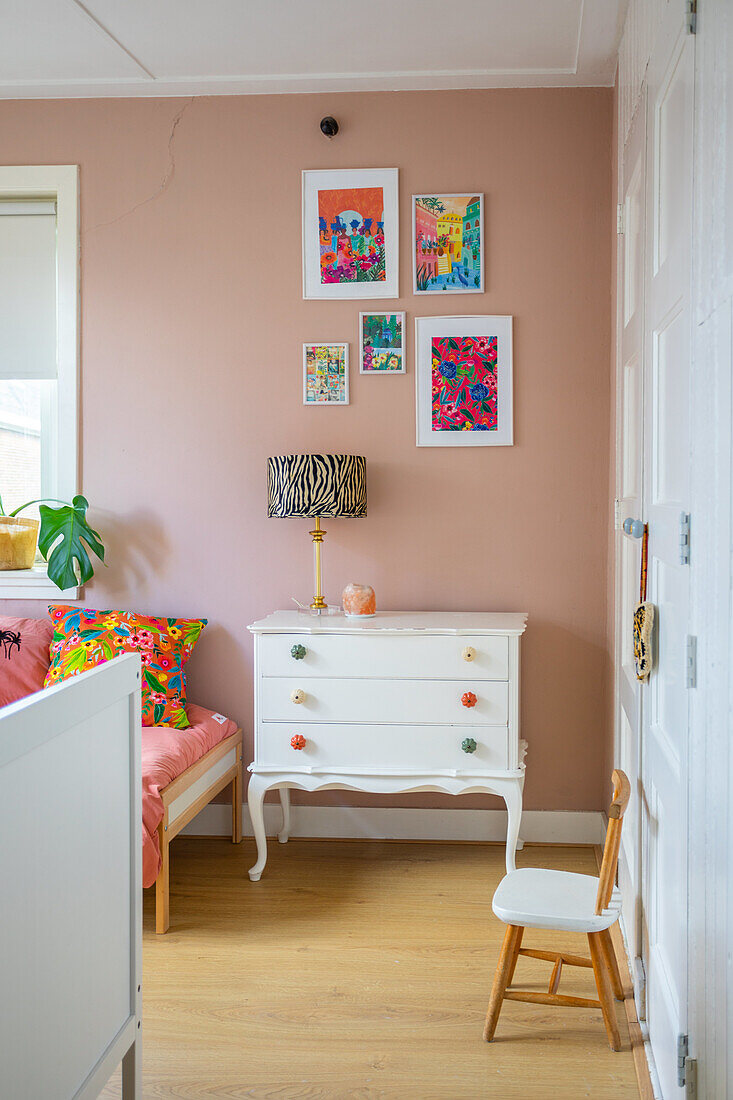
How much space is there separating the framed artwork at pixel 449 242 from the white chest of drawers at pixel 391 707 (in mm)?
1212

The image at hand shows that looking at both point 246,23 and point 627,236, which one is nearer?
point 627,236

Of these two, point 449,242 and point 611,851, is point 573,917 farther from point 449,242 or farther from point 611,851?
point 449,242

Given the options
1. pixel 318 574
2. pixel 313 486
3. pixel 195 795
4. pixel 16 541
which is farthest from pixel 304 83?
pixel 195 795

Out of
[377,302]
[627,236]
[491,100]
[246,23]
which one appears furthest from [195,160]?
[627,236]

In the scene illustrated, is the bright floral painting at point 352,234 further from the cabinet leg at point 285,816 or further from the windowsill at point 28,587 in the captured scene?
the cabinet leg at point 285,816

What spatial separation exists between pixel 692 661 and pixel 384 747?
4.80 feet

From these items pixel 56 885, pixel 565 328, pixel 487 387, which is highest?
pixel 565 328

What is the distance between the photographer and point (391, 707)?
110 inches

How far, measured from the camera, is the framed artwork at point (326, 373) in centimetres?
319

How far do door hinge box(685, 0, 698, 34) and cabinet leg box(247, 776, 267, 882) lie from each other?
2281mm

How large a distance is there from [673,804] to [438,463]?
1717 mm

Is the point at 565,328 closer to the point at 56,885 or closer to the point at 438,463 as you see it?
the point at 438,463

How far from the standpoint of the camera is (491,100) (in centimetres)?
312

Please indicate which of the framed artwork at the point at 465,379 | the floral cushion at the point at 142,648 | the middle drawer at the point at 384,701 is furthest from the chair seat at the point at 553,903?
Result: the framed artwork at the point at 465,379
